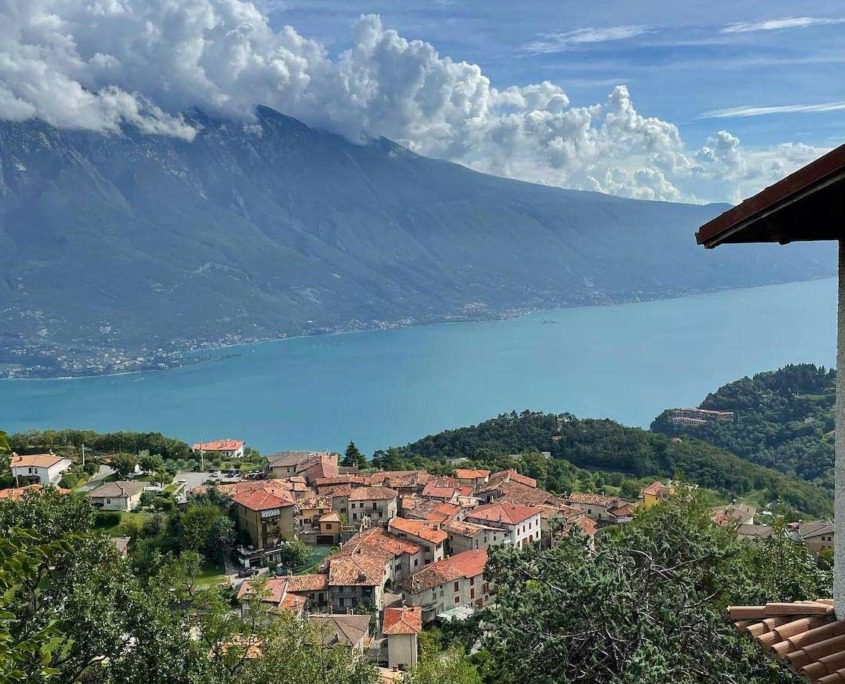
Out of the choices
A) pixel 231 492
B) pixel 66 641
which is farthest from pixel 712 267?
pixel 66 641

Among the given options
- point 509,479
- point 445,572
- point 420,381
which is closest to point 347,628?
point 445,572

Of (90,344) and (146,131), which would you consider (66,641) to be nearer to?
(90,344)

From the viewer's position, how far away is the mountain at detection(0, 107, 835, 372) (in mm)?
110875

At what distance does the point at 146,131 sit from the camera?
187625mm

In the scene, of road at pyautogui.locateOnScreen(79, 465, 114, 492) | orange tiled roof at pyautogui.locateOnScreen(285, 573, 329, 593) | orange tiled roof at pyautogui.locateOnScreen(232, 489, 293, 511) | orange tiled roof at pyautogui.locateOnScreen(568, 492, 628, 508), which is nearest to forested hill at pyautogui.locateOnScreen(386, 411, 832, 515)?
orange tiled roof at pyautogui.locateOnScreen(568, 492, 628, 508)

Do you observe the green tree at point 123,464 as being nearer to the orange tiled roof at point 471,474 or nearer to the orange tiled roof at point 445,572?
the orange tiled roof at point 445,572

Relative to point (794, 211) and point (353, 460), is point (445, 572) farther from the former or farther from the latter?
point (794, 211)

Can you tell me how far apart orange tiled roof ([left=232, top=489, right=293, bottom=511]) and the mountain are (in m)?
77.8

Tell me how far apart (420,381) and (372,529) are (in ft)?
192

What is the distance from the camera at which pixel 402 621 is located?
49.6ft

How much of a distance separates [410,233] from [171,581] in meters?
187

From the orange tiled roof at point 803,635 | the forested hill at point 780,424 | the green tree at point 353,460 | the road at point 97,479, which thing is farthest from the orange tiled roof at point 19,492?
the forested hill at point 780,424

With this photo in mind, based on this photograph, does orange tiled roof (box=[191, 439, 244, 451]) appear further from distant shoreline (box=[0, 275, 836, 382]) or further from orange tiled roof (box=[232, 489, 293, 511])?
distant shoreline (box=[0, 275, 836, 382])

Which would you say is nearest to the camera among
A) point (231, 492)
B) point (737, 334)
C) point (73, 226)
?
point (231, 492)
